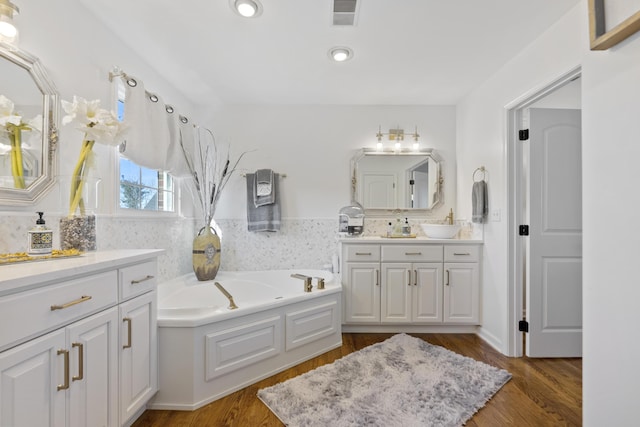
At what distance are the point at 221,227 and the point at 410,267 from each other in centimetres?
207

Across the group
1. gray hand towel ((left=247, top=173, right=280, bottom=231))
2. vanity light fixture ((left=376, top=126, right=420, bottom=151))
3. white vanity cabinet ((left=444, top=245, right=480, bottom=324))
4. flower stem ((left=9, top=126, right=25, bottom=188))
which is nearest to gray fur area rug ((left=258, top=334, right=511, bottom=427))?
white vanity cabinet ((left=444, top=245, right=480, bottom=324))

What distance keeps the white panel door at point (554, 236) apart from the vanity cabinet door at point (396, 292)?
934 mm

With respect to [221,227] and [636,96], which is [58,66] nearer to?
[221,227]

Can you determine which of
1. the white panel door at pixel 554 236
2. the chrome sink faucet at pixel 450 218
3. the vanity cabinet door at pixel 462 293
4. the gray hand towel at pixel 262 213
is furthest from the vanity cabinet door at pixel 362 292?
the white panel door at pixel 554 236

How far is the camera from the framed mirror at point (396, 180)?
3305mm

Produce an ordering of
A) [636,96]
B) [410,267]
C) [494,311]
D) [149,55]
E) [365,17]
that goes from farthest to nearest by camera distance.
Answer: [410,267] → [494,311] → [149,55] → [365,17] → [636,96]

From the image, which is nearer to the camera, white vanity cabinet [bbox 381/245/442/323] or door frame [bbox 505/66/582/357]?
door frame [bbox 505/66/582/357]

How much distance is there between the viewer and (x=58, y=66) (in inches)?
61.6

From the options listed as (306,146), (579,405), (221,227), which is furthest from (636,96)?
(221,227)

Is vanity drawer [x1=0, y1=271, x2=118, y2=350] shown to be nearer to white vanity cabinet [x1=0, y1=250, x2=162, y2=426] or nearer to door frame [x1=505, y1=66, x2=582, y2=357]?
white vanity cabinet [x1=0, y1=250, x2=162, y2=426]

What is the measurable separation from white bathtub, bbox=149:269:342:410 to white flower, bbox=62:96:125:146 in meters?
1.03

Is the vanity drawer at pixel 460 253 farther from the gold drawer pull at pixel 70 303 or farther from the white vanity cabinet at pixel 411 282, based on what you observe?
the gold drawer pull at pixel 70 303

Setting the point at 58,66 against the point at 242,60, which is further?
the point at 242,60

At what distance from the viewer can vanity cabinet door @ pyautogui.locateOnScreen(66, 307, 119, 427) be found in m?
1.07
